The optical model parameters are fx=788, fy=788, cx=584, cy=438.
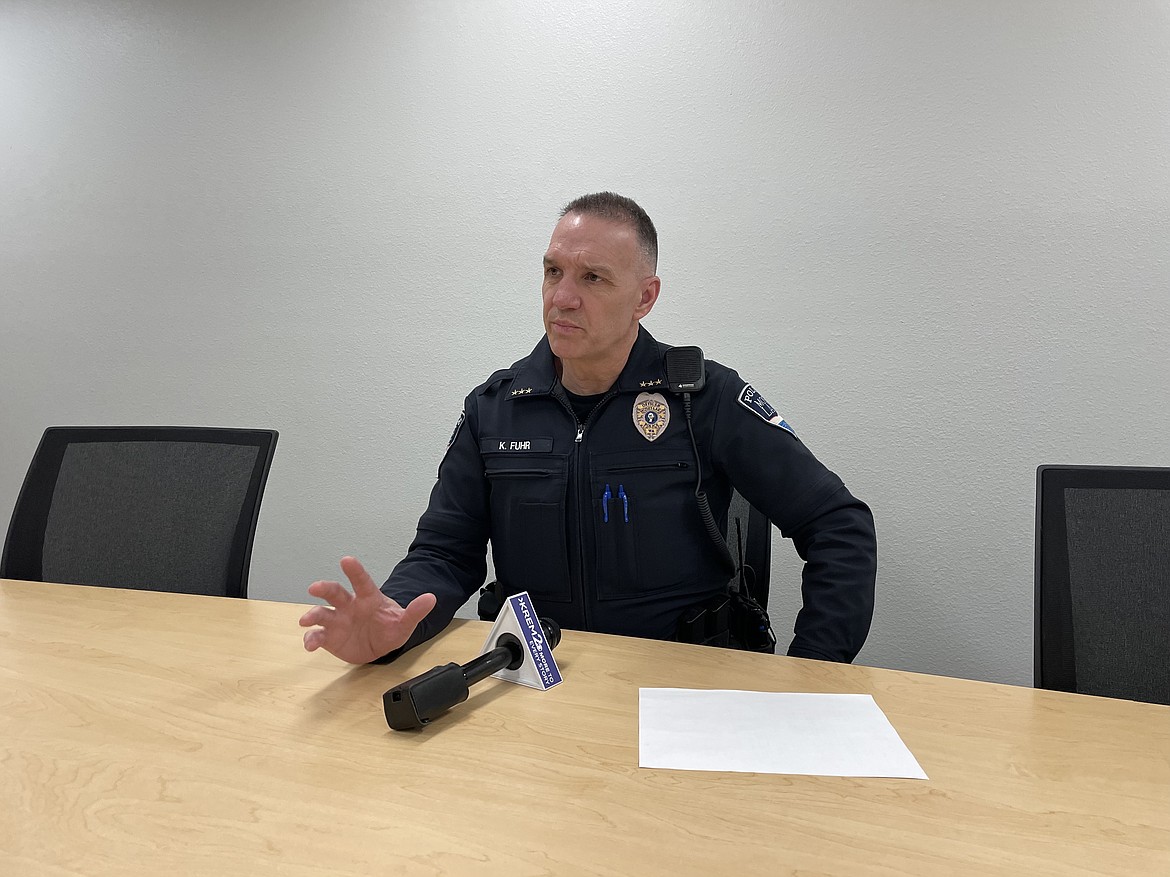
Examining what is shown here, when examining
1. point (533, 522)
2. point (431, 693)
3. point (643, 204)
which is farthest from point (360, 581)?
point (643, 204)

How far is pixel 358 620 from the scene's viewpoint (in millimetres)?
1044

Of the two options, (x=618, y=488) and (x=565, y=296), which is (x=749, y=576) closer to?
(x=618, y=488)

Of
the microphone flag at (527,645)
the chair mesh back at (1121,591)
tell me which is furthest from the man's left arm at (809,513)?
the microphone flag at (527,645)

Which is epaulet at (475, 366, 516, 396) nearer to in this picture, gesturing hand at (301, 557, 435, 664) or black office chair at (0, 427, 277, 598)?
black office chair at (0, 427, 277, 598)

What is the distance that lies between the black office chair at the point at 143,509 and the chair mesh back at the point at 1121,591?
1403 mm

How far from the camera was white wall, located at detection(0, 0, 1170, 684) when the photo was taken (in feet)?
6.35

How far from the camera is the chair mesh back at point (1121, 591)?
3.60 feet

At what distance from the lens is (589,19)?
7.61 feet

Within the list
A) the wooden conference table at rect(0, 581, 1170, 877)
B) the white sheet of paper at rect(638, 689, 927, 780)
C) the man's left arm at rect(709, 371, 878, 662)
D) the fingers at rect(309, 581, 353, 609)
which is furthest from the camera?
the man's left arm at rect(709, 371, 878, 662)

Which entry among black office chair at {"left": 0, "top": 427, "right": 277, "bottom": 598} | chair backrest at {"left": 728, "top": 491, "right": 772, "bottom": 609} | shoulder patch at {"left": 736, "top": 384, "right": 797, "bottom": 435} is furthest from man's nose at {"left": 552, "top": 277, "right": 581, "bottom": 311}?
black office chair at {"left": 0, "top": 427, "right": 277, "bottom": 598}

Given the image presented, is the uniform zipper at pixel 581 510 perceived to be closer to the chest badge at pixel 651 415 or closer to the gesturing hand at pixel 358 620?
the chest badge at pixel 651 415

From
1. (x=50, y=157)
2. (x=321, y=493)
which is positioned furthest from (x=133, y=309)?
(x=321, y=493)

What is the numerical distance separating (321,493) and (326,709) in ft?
5.88

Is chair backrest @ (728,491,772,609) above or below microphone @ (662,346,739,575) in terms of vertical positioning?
below
